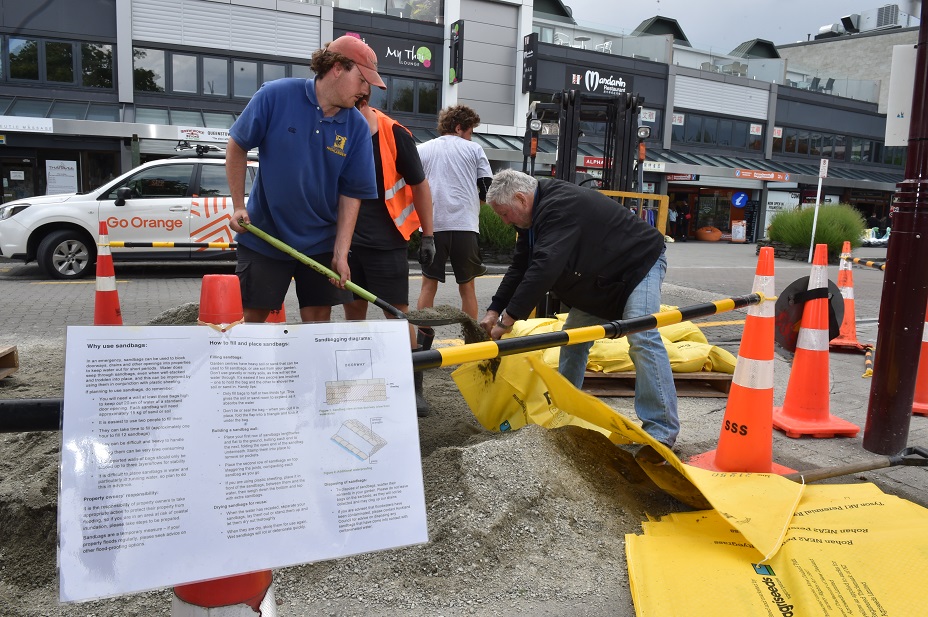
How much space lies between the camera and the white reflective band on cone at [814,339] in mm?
4188

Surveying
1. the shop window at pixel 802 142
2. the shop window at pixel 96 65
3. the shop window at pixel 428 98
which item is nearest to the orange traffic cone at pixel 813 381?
the shop window at pixel 96 65

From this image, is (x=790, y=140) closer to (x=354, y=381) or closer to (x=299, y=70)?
(x=299, y=70)

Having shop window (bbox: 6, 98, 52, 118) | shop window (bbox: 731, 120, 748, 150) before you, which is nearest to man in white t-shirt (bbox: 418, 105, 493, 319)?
shop window (bbox: 6, 98, 52, 118)

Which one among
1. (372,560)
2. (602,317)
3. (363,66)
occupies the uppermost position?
(363,66)

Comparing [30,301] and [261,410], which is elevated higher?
[261,410]

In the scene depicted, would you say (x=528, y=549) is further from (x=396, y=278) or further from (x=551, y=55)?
(x=551, y=55)

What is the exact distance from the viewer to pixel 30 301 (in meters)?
7.83

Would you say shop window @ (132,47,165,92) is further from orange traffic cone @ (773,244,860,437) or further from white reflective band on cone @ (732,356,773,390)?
white reflective band on cone @ (732,356,773,390)

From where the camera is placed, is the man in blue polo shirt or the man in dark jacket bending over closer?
the man in blue polo shirt

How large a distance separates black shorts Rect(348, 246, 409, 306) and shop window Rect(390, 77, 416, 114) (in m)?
22.6

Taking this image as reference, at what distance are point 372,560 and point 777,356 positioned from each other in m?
4.90

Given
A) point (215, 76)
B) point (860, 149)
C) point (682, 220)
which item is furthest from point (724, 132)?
point (215, 76)

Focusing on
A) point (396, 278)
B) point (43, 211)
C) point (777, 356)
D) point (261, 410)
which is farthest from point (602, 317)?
point (43, 211)

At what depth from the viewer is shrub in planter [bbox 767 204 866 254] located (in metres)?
19.4
